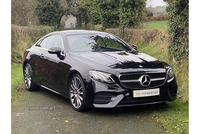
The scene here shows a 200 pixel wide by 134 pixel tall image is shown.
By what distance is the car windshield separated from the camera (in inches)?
247

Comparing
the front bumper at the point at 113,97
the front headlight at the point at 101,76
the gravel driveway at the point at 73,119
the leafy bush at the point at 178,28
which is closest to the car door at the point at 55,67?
the gravel driveway at the point at 73,119

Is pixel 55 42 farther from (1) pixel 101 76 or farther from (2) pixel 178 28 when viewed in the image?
(2) pixel 178 28

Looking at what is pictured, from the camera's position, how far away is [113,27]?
6.66 m

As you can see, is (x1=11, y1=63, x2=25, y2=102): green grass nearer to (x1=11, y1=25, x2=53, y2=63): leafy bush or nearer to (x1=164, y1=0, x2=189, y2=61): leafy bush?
(x1=11, y1=25, x2=53, y2=63): leafy bush

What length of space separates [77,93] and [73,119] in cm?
46

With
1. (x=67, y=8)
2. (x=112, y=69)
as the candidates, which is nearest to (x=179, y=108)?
(x=112, y=69)

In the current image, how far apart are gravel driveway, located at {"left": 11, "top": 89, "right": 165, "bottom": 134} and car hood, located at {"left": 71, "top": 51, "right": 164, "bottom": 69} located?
71cm

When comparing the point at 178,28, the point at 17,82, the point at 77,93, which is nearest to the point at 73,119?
the point at 77,93

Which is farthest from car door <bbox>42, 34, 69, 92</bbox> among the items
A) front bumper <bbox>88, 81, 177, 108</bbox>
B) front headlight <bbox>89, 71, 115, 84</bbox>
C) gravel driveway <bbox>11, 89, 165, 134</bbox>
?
front bumper <bbox>88, 81, 177, 108</bbox>

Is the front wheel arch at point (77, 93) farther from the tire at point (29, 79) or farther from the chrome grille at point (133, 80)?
the tire at point (29, 79)

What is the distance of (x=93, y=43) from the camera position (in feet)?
21.0
